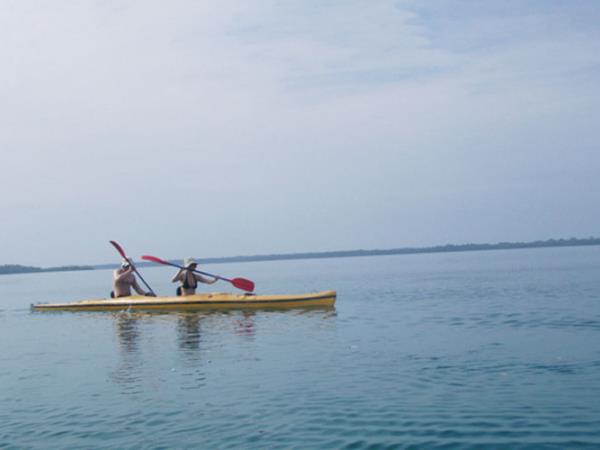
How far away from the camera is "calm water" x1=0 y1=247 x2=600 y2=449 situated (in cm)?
787

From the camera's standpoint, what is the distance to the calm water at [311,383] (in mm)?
7871

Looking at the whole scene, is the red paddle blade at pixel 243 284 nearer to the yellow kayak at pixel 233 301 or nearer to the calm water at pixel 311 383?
the yellow kayak at pixel 233 301

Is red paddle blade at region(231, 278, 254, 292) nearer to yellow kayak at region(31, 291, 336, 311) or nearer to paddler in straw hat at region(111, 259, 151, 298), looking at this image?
yellow kayak at region(31, 291, 336, 311)

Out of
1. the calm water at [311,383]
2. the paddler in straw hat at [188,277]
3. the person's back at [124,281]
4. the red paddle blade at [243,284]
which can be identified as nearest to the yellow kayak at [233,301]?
the paddler in straw hat at [188,277]

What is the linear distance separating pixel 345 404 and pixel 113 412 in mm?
3197

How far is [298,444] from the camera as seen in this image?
7.54 m

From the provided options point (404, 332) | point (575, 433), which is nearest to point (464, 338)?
point (404, 332)

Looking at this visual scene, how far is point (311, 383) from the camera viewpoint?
10516 millimetres

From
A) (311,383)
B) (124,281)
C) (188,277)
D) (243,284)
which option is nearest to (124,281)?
(124,281)

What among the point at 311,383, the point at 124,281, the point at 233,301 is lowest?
the point at 311,383

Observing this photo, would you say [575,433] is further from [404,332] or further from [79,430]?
[404,332]

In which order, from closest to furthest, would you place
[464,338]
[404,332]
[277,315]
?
[464,338], [404,332], [277,315]

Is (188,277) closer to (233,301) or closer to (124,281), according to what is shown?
(233,301)

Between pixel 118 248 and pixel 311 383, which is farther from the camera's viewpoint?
pixel 118 248
